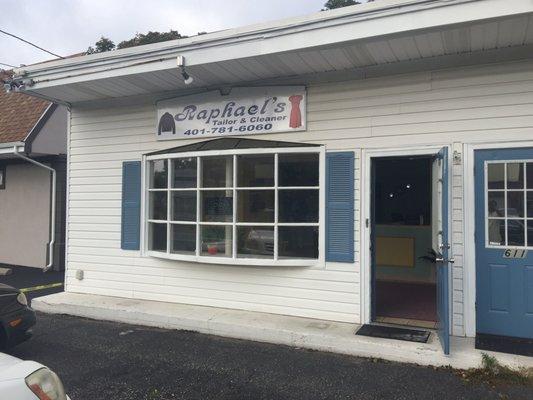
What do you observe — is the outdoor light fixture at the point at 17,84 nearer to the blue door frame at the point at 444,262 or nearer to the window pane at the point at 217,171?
the window pane at the point at 217,171

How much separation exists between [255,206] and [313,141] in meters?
1.21

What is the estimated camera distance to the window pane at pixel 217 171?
6.56 meters

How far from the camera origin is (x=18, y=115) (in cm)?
1122

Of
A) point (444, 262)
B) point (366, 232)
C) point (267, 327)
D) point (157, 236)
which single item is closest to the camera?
point (444, 262)

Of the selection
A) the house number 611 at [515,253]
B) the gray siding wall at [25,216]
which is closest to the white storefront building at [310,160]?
the house number 611 at [515,253]

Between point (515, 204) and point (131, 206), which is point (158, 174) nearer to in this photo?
point (131, 206)

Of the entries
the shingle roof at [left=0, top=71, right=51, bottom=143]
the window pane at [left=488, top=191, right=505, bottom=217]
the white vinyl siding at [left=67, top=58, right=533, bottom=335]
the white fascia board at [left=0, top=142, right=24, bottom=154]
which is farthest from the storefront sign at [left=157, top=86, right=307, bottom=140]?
the shingle roof at [left=0, top=71, right=51, bottom=143]

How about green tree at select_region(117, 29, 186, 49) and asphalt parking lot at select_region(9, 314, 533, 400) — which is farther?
green tree at select_region(117, 29, 186, 49)

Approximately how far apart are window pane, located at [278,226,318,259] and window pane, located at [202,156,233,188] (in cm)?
109

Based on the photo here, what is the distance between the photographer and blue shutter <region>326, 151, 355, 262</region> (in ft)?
19.0

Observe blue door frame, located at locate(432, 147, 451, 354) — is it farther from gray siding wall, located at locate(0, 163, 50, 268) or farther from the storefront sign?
gray siding wall, located at locate(0, 163, 50, 268)

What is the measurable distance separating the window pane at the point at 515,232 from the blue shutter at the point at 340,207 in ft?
5.79

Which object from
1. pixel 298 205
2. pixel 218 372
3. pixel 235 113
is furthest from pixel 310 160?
pixel 218 372

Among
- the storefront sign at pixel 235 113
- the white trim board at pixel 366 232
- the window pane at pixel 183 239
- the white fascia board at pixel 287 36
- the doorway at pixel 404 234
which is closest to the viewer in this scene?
the white fascia board at pixel 287 36
